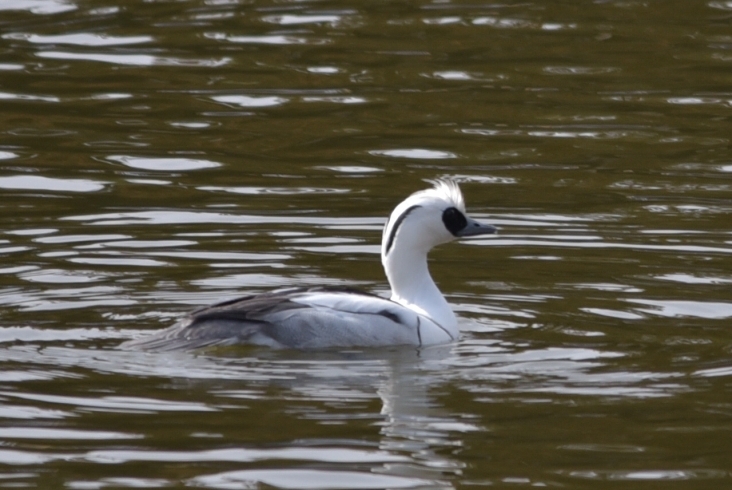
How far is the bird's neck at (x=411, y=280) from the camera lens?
11109mm

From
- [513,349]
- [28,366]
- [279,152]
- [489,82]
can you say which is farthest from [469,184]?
[28,366]

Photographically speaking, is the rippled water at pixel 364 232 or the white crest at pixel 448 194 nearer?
the rippled water at pixel 364 232

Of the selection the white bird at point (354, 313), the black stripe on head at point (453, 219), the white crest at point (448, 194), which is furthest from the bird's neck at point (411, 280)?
the white crest at point (448, 194)

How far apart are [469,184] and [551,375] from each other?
545 centimetres

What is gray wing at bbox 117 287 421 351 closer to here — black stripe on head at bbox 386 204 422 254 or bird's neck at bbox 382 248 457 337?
bird's neck at bbox 382 248 457 337

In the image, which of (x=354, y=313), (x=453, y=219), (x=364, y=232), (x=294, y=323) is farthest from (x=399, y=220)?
(x=364, y=232)

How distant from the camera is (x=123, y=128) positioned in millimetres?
16891

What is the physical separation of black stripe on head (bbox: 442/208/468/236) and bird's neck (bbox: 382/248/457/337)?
25cm

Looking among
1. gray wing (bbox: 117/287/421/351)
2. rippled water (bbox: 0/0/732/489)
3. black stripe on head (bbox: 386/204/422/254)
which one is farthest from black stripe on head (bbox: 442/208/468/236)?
gray wing (bbox: 117/287/421/351)

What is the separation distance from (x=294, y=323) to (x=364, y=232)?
3.17m

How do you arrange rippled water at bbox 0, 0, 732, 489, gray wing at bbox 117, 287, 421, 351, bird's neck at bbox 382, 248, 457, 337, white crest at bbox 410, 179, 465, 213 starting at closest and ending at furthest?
rippled water at bbox 0, 0, 732, 489 → gray wing at bbox 117, 287, 421, 351 → bird's neck at bbox 382, 248, 457, 337 → white crest at bbox 410, 179, 465, 213

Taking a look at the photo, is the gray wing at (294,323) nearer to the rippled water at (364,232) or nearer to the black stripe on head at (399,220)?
the rippled water at (364,232)

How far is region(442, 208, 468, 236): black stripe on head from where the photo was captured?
11.2 metres

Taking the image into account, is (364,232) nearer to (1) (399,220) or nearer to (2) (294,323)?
(1) (399,220)
